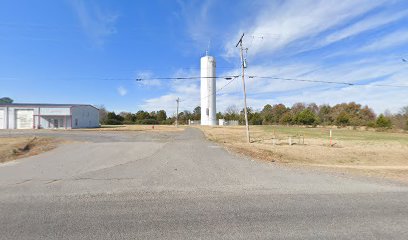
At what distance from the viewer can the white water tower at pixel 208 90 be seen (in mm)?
74375

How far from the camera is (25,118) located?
47688 millimetres

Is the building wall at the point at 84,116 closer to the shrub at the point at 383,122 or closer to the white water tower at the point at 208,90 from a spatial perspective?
the white water tower at the point at 208,90

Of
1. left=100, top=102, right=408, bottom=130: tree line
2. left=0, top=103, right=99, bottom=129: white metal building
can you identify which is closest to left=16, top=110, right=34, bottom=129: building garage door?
left=0, top=103, right=99, bottom=129: white metal building

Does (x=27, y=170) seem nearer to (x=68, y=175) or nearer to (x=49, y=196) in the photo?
(x=68, y=175)

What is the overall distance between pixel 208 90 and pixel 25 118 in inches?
1831

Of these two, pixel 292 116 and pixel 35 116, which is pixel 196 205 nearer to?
pixel 35 116

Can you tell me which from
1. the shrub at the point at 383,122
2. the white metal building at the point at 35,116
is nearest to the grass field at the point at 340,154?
the white metal building at the point at 35,116

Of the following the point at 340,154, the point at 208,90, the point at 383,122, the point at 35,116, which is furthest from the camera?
the point at 208,90

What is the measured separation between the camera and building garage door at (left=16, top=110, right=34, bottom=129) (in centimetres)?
4750

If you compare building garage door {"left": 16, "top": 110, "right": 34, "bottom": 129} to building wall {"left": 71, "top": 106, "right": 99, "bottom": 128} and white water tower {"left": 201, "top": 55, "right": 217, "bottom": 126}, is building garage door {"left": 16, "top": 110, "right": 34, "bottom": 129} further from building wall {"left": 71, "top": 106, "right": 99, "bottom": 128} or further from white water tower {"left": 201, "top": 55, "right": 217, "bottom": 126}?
white water tower {"left": 201, "top": 55, "right": 217, "bottom": 126}

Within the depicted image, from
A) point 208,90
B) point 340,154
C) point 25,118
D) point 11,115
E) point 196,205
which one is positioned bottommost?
point 340,154

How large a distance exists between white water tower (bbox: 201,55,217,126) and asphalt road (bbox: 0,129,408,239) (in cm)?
6620

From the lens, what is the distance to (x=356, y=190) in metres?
6.60

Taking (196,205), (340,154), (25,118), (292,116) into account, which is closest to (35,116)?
(25,118)
